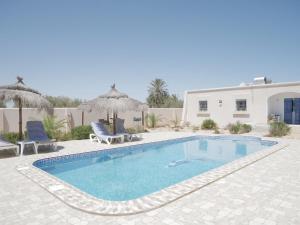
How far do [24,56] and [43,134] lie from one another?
447 inches

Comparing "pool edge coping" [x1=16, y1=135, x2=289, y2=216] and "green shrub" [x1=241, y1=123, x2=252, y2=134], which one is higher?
"green shrub" [x1=241, y1=123, x2=252, y2=134]

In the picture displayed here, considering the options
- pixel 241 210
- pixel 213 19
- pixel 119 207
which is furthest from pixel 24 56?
pixel 241 210

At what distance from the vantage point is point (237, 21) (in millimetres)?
16344

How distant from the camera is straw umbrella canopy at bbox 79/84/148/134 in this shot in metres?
13.3

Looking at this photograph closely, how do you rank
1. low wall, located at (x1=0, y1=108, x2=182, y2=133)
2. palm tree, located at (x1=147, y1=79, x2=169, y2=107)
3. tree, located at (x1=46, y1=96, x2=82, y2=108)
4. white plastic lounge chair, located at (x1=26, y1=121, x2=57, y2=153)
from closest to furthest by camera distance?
white plastic lounge chair, located at (x1=26, y1=121, x2=57, y2=153), low wall, located at (x1=0, y1=108, x2=182, y2=133), tree, located at (x1=46, y1=96, x2=82, y2=108), palm tree, located at (x1=147, y1=79, x2=169, y2=107)

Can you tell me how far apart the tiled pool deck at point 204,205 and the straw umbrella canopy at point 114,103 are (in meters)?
7.17

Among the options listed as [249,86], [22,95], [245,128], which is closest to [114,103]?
[22,95]

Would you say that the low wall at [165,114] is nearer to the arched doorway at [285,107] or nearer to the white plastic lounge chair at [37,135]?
the arched doorway at [285,107]

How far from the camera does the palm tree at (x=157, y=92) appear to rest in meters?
50.2

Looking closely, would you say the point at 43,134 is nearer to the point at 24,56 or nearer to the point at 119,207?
the point at 119,207

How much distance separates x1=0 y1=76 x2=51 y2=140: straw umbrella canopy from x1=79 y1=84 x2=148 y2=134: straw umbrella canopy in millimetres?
3035

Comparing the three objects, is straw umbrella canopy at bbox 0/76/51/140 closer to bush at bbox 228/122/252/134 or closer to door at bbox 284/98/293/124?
bush at bbox 228/122/252/134

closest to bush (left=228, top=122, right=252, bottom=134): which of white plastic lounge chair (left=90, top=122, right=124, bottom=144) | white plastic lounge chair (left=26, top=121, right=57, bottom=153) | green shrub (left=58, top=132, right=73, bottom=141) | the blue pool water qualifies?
the blue pool water

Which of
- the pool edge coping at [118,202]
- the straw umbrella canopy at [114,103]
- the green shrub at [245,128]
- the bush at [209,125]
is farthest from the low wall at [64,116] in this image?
the green shrub at [245,128]
